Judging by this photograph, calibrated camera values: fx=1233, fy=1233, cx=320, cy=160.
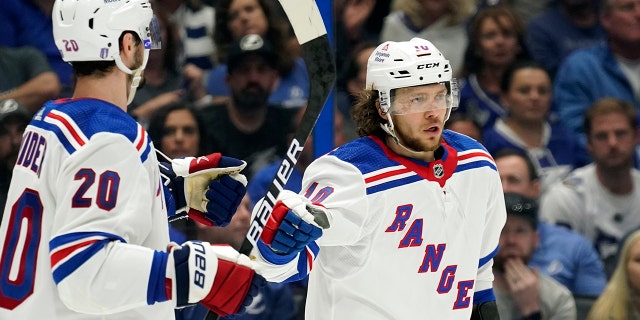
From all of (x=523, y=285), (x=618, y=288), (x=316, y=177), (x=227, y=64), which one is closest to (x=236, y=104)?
(x=227, y=64)

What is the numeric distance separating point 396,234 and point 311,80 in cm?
98

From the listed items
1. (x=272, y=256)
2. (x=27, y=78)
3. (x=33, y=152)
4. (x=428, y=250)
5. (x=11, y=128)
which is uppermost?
(x=33, y=152)

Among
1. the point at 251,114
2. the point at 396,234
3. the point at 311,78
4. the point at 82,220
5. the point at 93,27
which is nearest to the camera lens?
the point at 82,220

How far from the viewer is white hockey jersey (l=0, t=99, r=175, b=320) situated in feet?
8.74

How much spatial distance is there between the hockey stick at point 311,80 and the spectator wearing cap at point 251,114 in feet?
4.31

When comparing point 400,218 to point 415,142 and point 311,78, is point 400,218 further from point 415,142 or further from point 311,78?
point 311,78

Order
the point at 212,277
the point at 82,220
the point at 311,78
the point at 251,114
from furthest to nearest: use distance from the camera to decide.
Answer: the point at 251,114, the point at 311,78, the point at 212,277, the point at 82,220

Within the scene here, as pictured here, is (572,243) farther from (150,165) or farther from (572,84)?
(150,165)

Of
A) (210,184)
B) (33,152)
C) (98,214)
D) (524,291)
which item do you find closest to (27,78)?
(210,184)

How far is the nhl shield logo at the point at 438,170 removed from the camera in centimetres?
349

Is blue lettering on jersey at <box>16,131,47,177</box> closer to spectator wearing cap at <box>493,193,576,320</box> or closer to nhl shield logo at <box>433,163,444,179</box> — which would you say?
nhl shield logo at <box>433,163,444,179</box>

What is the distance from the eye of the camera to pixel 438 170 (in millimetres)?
3498

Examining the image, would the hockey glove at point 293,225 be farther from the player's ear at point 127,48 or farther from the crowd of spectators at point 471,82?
the crowd of spectators at point 471,82

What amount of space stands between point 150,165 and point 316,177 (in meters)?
0.69
